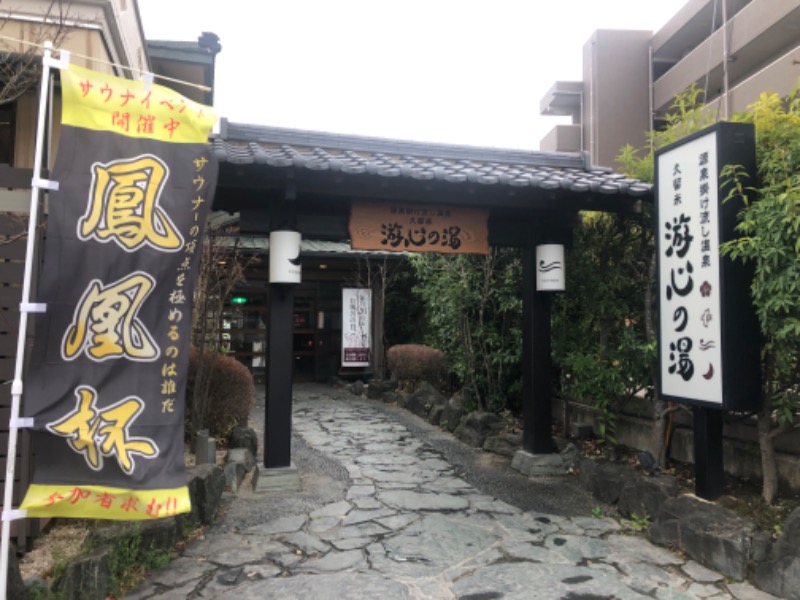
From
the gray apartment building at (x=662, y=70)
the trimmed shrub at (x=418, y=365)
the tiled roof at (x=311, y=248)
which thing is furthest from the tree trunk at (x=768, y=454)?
the gray apartment building at (x=662, y=70)

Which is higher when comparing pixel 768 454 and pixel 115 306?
pixel 115 306

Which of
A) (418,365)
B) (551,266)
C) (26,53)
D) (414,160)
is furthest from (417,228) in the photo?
(418,365)

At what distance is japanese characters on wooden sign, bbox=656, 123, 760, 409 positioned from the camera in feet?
17.6

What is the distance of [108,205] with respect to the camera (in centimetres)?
375

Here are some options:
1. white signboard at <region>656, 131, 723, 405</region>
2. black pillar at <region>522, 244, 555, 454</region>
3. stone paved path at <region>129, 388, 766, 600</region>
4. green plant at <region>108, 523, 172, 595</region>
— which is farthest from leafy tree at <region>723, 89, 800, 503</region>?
green plant at <region>108, 523, 172, 595</region>

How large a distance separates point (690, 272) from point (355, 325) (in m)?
11.8

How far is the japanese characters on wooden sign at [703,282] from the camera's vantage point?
5.37 metres

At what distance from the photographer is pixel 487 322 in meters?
11.0

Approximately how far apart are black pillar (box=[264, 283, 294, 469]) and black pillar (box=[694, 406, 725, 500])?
16.0ft

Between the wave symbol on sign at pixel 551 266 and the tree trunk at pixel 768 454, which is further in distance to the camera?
the wave symbol on sign at pixel 551 266

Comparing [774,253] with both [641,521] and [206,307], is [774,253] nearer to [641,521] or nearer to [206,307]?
[641,521]

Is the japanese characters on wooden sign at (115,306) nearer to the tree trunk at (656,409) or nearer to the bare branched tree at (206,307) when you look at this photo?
the bare branched tree at (206,307)

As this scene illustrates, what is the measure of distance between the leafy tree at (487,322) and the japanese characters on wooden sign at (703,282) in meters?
4.11

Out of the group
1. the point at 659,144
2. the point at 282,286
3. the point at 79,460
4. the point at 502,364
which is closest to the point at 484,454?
the point at 502,364
